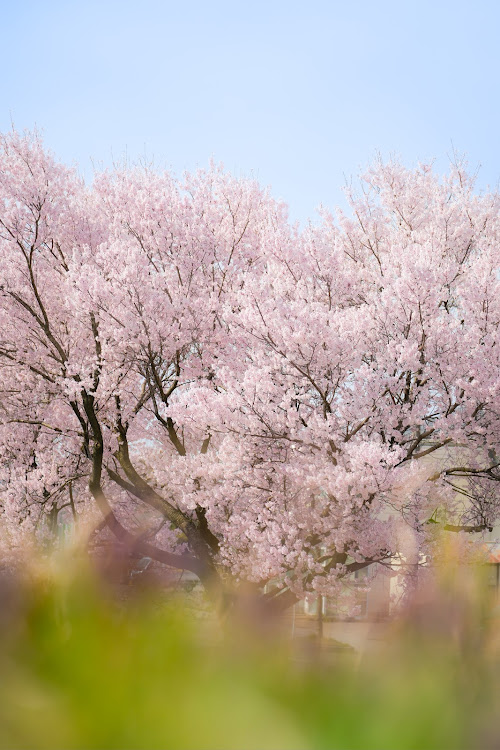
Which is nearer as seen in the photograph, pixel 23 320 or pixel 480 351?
pixel 480 351

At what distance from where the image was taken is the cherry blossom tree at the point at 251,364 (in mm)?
12047

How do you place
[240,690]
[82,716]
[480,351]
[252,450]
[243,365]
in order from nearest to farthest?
[82,716] → [240,690] → [480,351] → [252,450] → [243,365]

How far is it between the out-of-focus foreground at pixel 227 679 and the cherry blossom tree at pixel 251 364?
9.02 meters

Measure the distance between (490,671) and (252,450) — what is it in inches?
431

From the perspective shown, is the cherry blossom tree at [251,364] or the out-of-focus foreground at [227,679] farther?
the cherry blossom tree at [251,364]

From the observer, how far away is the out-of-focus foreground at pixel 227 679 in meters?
1.47

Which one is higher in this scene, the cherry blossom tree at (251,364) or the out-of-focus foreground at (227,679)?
the cherry blossom tree at (251,364)

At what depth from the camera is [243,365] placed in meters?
14.2

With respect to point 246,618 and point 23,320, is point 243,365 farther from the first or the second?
point 246,618

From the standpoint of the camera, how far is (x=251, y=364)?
43.2 feet

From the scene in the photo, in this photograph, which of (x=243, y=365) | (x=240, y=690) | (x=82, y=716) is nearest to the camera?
(x=82, y=716)

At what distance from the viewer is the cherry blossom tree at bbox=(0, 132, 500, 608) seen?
12047 mm

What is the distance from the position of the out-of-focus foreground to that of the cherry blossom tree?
9017mm

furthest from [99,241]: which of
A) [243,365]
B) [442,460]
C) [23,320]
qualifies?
[442,460]
